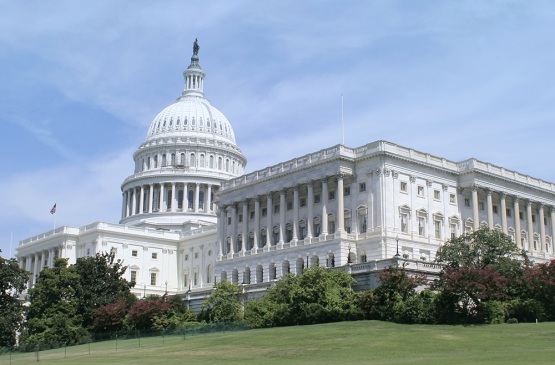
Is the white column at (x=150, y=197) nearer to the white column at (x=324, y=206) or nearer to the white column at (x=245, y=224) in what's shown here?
the white column at (x=245, y=224)

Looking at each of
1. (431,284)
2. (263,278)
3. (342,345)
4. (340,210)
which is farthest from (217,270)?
(342,345)

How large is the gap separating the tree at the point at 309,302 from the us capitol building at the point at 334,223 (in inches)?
152

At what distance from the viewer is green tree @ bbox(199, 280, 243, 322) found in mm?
79750

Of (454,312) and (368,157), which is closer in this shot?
(454,312)

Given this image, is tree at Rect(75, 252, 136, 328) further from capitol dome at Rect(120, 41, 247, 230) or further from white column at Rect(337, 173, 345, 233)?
capitol dome at Rect(120, 41, 247, 230)

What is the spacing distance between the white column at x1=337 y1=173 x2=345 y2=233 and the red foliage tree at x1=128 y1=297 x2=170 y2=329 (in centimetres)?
2407

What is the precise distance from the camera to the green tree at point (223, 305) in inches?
3140

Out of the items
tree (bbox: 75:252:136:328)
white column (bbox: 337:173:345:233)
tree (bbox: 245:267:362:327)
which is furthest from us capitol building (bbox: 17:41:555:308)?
tree (bbox: 75:252:136:328)

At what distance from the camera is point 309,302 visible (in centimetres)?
7019

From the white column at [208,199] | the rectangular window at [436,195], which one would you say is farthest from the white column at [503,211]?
the white column at [208,199]

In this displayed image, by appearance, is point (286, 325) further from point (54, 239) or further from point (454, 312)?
point (54, 239)

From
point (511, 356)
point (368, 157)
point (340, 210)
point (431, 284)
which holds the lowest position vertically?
point (511, 356)

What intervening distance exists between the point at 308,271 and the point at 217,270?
39.1 metres

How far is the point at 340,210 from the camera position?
3664 inches
